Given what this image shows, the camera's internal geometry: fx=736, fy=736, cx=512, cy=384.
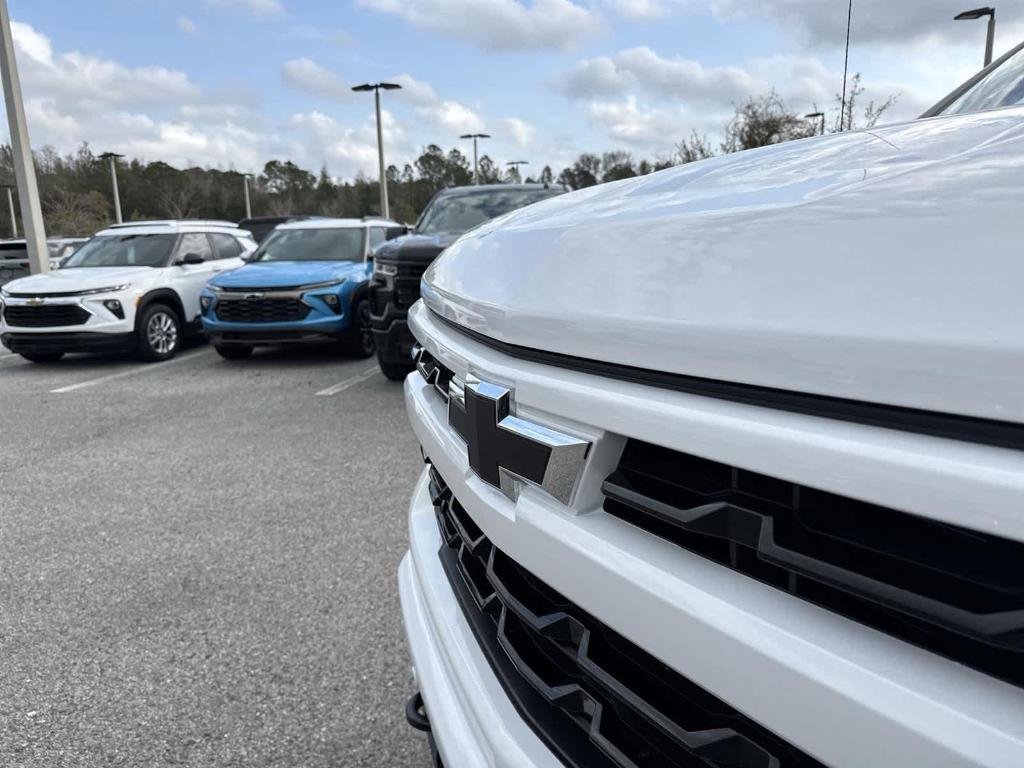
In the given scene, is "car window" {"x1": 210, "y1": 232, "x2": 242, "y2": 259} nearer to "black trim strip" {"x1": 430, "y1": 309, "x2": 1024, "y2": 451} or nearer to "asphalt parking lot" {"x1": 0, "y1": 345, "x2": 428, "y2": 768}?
"asphalt parking lot" {"x1": 0, "y1": 345, "x2": 428, "y2": 768}

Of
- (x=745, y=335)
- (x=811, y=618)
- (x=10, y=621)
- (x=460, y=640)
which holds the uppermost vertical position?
(x=745, y=335)

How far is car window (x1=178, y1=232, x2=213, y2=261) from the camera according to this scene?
32.1 ft

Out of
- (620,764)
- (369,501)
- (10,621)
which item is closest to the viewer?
(620,764)

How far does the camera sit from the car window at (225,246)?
10461 mm

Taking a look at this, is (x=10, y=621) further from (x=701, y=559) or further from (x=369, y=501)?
(x=701, y=559)

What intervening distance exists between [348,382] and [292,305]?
1.35 metres

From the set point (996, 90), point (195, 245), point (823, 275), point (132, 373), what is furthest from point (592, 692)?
point (195, 245)

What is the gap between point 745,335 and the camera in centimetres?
69

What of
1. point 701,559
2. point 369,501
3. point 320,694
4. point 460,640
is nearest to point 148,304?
point 369,501

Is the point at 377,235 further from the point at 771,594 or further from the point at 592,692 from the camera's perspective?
the point at 771,594

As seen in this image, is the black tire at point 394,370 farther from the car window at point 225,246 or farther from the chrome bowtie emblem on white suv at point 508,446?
the chrome bowtie emblem on white suv at point 508,446

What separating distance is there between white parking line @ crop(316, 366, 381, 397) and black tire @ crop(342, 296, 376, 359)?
46 centimetres

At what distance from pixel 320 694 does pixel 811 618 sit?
206 centimetres

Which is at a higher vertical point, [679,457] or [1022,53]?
[1022,53]
